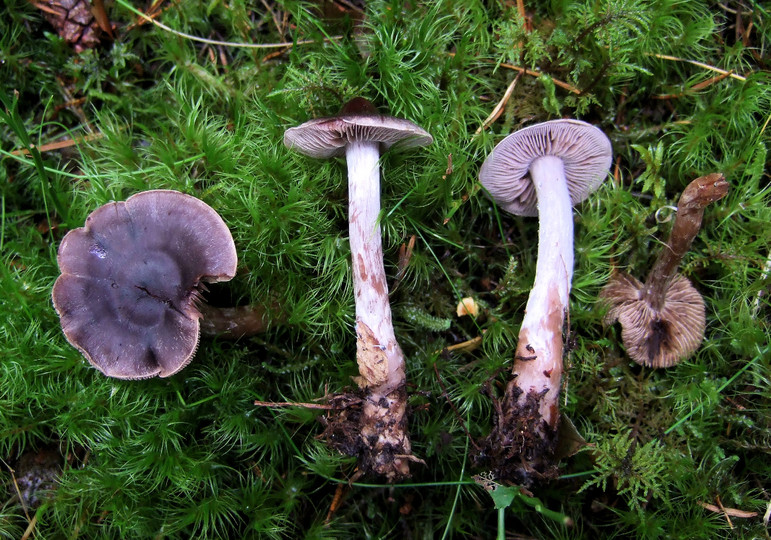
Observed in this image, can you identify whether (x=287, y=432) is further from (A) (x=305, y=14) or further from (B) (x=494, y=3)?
(B) (x=494, y=3)

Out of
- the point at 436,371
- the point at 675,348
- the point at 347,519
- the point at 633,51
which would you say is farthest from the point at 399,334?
the point at 633,51

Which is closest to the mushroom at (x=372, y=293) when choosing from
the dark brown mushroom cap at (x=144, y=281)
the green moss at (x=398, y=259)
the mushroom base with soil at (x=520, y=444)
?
the green moss at (x=398, y=259)

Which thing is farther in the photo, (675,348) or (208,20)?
(208,20)

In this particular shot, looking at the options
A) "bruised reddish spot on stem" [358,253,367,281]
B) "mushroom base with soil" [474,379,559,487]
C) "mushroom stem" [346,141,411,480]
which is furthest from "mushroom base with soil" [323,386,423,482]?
"bruised reddish spot on stem" [358,253,367,281]

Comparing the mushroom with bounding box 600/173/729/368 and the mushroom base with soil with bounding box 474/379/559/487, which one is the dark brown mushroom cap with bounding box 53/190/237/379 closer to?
the mushroom base with soil with bounding box 474/379/559/487

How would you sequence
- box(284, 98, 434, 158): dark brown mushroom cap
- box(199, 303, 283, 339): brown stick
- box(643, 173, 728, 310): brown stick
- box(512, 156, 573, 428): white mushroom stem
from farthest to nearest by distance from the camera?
box(199, 303, 283, 339): brown stick → box(512, 156, 573, 428): white mushroom stem → box(643, 173, 728, 310): brown stick → box(284, 98, 434, 158): dark brown mushroom cap

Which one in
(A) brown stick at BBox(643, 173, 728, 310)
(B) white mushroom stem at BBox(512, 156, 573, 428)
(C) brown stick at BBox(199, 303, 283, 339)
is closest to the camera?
(A) brown stick at BBox(643, 173, 728, 310)
